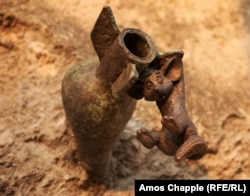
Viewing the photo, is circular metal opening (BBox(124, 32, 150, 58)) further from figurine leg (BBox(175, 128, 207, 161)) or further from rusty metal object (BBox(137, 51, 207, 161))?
figurine leg (BBox(175, 128, 207, 161))

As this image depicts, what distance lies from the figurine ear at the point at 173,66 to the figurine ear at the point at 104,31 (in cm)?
10

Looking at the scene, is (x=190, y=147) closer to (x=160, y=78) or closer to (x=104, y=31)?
(x=160, y=78)

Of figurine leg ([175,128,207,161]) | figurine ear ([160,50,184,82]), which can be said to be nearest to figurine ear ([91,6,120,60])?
figurine ear ([160,50,184,82])

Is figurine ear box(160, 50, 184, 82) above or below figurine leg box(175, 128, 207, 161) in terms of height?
above

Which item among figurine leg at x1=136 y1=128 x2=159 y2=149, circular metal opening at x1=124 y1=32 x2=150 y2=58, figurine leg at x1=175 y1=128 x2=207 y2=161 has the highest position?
circular metal opening at x1=124 y1=32 x2=150 y2=58

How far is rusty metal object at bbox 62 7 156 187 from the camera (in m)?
0.72

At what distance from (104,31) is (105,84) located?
0.32 ft

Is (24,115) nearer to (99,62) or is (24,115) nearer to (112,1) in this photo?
(99,62)

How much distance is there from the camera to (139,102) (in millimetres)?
1121

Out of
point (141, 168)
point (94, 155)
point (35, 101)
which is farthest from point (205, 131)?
point (35, 101)

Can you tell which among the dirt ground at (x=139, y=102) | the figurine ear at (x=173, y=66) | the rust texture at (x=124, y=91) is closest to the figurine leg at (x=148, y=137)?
the rust texture at (x=124, y=91)

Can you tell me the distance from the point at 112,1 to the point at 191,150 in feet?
2.39

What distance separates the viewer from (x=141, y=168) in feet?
→ 3.38

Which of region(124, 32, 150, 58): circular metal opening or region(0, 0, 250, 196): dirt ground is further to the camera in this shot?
region(0, 0, 250, 196): dirt ground
